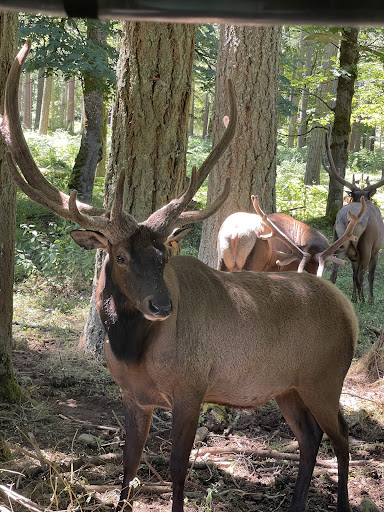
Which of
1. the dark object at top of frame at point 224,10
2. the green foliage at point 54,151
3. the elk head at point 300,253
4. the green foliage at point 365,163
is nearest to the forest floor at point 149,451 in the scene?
the elk head at point 300,253

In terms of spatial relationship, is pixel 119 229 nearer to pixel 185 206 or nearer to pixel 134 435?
pixel 185 206

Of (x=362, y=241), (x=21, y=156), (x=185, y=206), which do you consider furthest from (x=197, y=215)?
(x=362, y=241)

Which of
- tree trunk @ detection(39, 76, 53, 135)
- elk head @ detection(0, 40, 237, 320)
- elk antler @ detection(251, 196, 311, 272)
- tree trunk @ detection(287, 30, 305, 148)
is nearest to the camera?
elk head @ detection(0, 40, 237, 320)

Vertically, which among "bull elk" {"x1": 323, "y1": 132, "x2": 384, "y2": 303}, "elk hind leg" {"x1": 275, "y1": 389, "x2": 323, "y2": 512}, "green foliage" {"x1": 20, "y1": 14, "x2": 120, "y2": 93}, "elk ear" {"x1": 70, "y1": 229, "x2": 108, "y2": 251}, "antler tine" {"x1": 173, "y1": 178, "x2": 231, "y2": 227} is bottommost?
"elk hind leg" {"x1": 275, "y1": 389, "x2": 323, "y2": 512}

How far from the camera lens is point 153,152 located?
7.25 meters

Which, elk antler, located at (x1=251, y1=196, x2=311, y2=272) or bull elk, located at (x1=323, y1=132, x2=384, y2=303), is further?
bull elk, located at (x1=323, y1=132, x2=384, y2=303)

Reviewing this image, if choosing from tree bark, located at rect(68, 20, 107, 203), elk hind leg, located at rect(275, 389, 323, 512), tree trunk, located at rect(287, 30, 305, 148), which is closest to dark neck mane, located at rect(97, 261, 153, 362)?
elk hind leg, located at rect(275, 389, 323, 512)

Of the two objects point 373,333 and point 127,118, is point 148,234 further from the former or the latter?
point 373,333

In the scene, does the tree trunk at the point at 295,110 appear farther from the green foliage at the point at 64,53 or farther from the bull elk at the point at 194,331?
the bull elk at the point at 194,331

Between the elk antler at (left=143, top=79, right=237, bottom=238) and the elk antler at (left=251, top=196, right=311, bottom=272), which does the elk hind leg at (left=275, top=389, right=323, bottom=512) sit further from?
the elk antler at (left=251, top=196, right=311, bottom=272)

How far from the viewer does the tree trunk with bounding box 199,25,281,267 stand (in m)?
8.52

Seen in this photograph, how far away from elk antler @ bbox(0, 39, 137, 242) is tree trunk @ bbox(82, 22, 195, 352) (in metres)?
2.68

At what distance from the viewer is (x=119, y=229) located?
427cm

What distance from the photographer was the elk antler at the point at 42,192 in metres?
4.16
